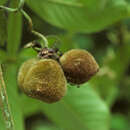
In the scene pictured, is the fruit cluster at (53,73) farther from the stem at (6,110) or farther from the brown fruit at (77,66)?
the stem at (6,110)

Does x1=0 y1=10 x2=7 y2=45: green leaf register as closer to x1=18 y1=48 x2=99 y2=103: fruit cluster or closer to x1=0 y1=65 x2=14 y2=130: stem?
x1=18 y1=48 x2=99 y2=103: fruit cluster

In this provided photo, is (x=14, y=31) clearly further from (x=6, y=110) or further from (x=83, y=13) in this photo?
(x=6, y=110)

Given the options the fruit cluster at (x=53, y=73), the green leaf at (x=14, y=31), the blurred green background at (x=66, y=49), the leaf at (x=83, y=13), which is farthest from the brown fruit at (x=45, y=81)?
the leaf at (x=83, y=13)

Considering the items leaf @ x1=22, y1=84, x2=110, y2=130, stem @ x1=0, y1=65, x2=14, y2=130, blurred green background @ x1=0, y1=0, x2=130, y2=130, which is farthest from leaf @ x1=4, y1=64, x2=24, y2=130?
stem @ x1=0, y1=65, x2=14, y2=130

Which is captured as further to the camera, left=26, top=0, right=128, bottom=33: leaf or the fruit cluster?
left=26, top=0, right=128, bottom=33: leaf

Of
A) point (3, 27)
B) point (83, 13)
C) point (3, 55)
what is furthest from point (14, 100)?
point (83, 13)
